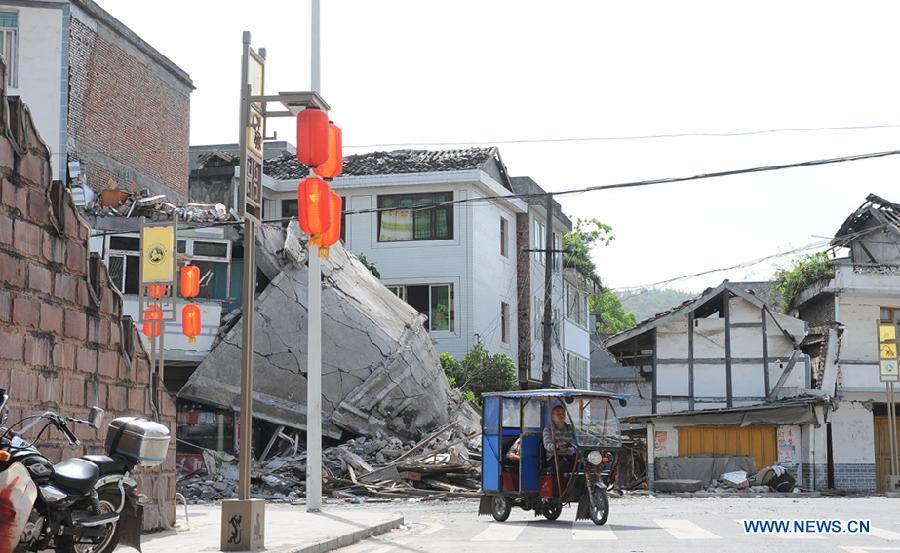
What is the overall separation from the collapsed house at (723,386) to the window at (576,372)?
8322 mm

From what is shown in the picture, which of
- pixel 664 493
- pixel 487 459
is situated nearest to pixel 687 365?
pixel 664 493

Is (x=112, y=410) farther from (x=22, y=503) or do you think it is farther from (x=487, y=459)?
(x=487, y=459)

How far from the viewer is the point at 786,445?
38.3m

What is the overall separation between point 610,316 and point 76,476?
83.4 metres

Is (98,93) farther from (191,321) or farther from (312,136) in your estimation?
(312,136)

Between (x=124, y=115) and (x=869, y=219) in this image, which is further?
(x=869, y=219)

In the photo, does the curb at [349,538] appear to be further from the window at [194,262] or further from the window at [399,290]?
the window at [399,290]

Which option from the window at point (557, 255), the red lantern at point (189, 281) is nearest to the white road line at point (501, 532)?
the red lantern at point (189, 281)

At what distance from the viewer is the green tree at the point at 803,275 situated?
43500mm

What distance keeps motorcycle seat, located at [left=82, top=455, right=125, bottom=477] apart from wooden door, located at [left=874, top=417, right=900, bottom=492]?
34906mm

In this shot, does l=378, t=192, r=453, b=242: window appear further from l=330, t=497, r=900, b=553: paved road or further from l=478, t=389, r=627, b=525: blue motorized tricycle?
l=478, t=389, r=627, b=525: blue motorized tricycle

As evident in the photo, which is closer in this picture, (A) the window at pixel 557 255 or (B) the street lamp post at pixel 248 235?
(B) the street lamp post at pixel 248 235

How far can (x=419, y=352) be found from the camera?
3438 centimetres

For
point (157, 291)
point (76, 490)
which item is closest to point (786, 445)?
point (157, 291)
